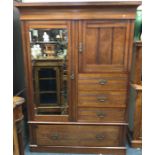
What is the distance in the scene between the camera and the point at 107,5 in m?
1.67

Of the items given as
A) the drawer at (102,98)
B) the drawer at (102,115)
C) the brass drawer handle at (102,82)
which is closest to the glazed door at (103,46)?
the brass drawer handle at (102,82)

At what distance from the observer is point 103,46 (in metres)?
1.80

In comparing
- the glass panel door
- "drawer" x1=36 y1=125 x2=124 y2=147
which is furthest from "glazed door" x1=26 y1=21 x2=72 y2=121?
"drawer" x1=36 y1=125 x2=124 y2=147

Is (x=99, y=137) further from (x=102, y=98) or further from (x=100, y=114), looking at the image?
(x=102, y=98)

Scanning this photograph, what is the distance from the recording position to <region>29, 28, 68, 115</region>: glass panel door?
6.01 feet

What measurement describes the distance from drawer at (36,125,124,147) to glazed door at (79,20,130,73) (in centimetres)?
66

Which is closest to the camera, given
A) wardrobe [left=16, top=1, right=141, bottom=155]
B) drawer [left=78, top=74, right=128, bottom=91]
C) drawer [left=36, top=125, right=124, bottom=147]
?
wardrobe [left=16, top=1, right=141, bottom=155]

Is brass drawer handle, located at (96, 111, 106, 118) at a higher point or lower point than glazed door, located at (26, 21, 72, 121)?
lower

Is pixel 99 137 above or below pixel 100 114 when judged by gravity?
below

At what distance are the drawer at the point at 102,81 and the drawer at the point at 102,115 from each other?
25cm

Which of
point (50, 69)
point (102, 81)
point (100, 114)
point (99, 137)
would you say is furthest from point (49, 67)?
point (99, 137)

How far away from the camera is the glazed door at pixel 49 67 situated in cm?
180

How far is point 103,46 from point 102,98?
540 millimetres

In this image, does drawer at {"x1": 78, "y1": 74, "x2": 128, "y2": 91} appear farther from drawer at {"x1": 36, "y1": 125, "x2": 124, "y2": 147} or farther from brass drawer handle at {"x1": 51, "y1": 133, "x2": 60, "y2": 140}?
brass drawer handle at {"x1": 51, "y1": 133, "x2": 60, "y2": 140}
